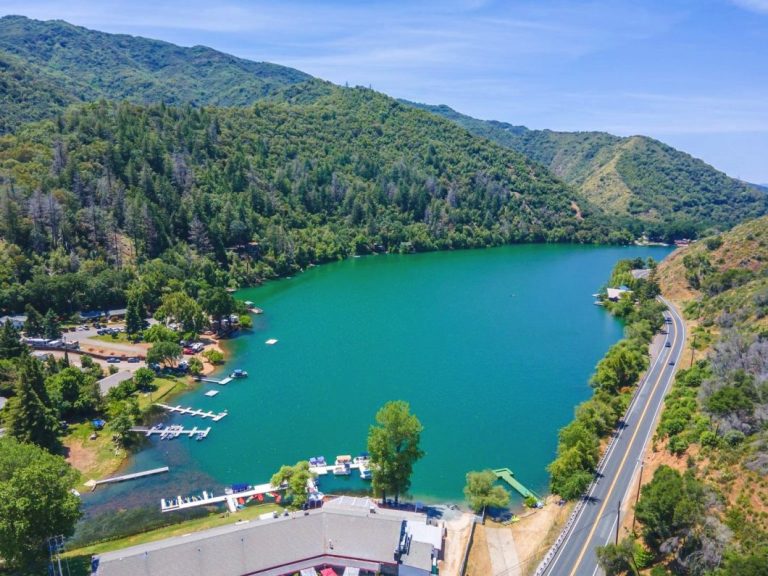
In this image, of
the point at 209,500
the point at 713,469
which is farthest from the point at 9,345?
the point at 713,469

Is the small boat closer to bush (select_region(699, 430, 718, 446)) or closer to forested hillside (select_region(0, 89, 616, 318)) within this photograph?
bush (select_region(699, 430, 718, 446))

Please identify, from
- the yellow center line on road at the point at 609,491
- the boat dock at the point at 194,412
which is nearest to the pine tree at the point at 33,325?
the boat dock at the point at 194,412

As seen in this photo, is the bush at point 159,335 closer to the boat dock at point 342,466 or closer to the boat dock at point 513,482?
the boat dock at point 342,466

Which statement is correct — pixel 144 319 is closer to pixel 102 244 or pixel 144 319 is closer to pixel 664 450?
pixel 102 244

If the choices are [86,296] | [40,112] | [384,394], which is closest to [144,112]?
[40,112]

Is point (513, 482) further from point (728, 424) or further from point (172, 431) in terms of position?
point (172, 431)

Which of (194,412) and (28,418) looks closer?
(28,418)
